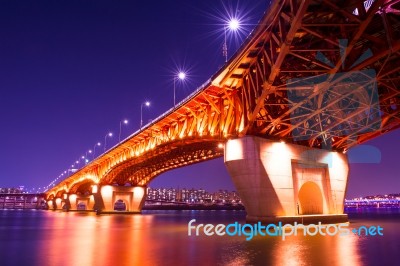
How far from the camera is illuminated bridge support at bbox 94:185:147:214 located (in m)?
84.1

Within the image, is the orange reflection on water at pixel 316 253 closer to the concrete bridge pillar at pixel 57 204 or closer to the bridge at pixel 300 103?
the bridge at pixel 300 103

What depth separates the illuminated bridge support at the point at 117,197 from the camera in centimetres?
8411

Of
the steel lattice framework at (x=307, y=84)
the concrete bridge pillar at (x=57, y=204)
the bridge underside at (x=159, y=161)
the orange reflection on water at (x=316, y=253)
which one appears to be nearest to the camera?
the orange reflection on water at (x=316, y=253)

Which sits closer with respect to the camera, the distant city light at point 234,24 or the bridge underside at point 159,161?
the distant city light at point 234,24

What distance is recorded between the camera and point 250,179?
2777 centimetres

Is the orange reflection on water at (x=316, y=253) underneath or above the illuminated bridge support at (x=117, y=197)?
underneath

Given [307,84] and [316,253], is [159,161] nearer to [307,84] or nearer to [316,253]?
[307,84]

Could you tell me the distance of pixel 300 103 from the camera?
24.5 metres

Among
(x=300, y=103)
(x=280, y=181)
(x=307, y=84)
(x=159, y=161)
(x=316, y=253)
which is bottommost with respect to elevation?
(x=316, y=253)

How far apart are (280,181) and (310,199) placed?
24.9 feet

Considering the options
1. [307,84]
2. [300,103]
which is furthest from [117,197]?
[307,84]

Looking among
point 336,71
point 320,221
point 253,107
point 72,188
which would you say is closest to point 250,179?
point 253,107

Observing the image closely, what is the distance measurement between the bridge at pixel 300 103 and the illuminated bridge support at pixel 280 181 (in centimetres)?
8

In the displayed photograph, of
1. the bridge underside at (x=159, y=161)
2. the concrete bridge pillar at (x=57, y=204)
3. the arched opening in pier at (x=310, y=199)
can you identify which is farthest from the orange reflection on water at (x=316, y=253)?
the concrete bridge pillar at (x=57, y=204)
